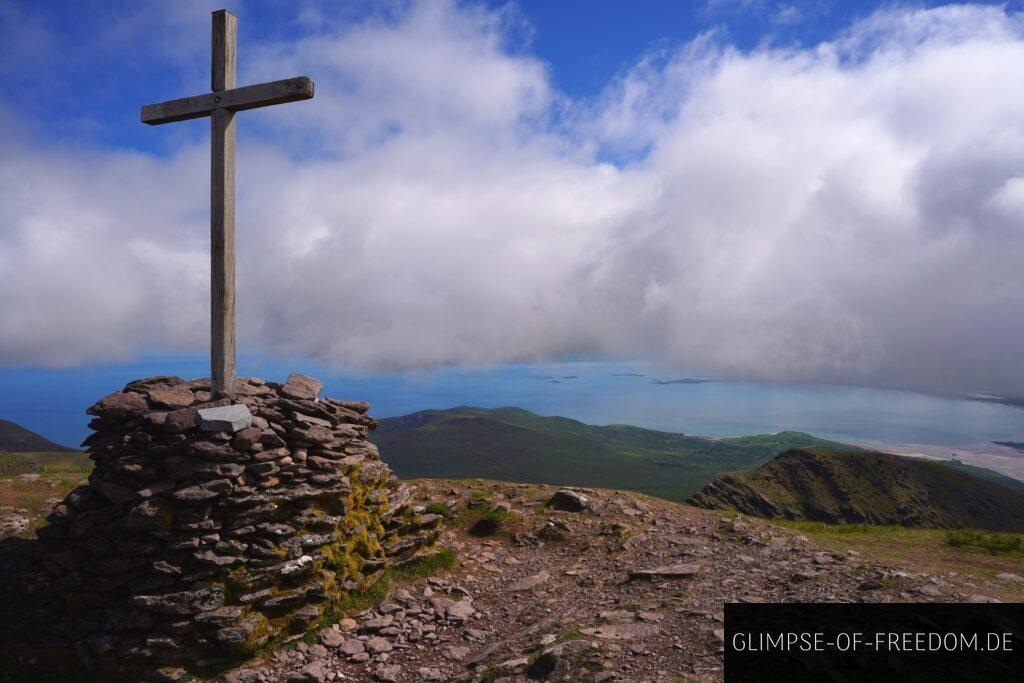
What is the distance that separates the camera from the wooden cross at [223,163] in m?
13.3

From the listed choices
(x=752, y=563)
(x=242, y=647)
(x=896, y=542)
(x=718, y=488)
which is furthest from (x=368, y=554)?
(x=718, y=488)

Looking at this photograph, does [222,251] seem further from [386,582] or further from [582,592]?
[582,592]

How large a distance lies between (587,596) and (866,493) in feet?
182

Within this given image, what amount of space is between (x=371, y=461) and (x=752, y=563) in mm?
10124

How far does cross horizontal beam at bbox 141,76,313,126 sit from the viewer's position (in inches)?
509

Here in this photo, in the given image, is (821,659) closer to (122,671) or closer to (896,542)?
(122,671)

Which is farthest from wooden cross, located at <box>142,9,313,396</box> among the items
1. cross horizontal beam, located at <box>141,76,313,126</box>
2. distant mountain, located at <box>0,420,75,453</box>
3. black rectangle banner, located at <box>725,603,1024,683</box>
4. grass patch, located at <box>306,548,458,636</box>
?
distant mountain, located at <box>0,420,75,453</box>

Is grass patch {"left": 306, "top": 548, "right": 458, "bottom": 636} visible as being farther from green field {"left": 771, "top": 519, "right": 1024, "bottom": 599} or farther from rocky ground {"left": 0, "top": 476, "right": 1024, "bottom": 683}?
green field {"left": 771, "top": 519, "right": 1024, "bottom": 599}

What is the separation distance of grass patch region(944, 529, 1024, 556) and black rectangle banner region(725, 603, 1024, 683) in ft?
31.1

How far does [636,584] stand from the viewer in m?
12.8

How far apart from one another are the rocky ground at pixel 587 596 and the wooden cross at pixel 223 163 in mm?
6786

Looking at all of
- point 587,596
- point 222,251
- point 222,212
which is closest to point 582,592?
point 587,596

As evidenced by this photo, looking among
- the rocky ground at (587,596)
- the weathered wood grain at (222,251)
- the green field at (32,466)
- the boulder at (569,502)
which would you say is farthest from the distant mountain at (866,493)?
the green field at (32,466)

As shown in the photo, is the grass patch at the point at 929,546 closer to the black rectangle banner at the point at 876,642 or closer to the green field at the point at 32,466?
the black rectangle banner at the point at 876,642
